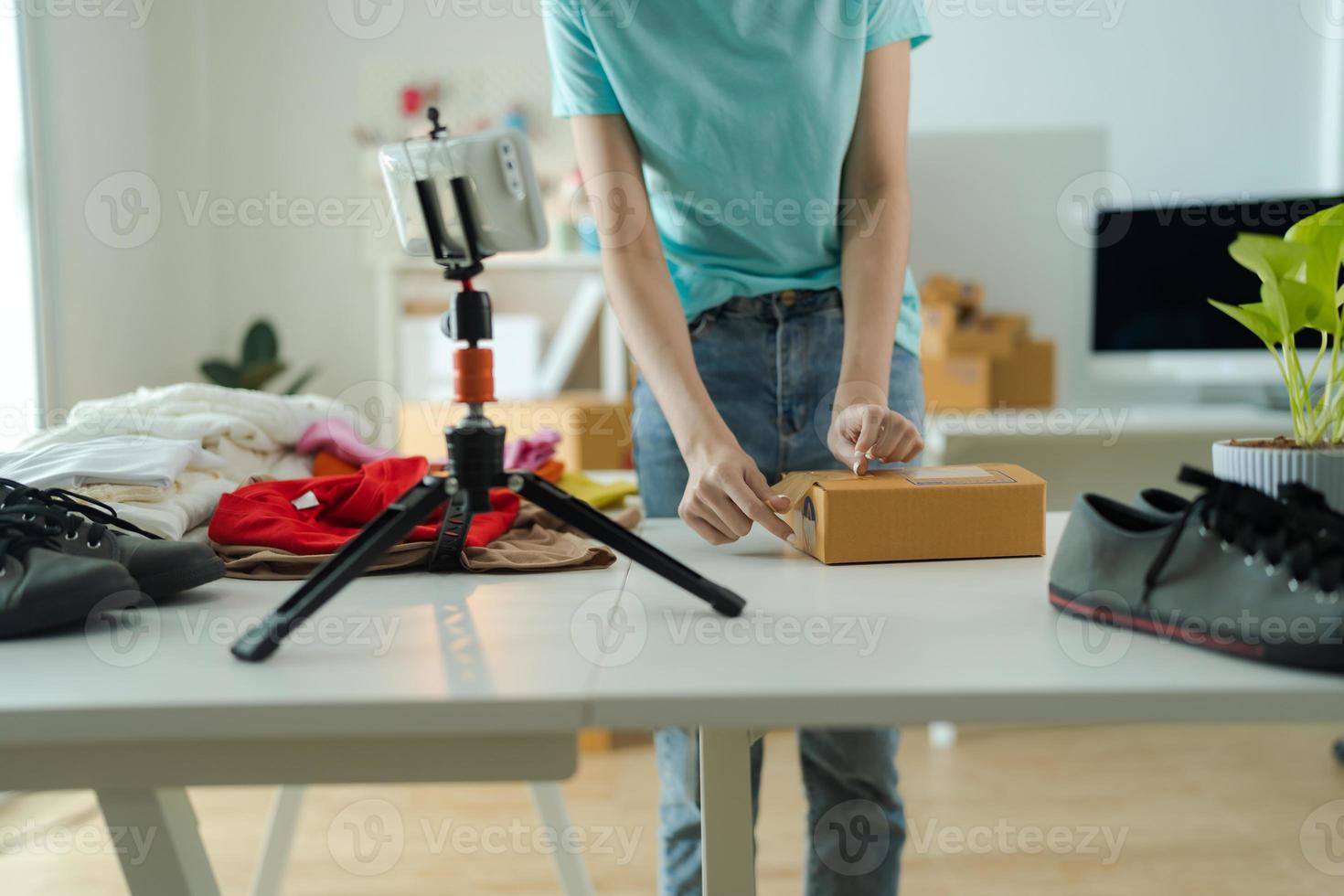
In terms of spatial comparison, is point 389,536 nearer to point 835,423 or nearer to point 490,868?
point 835,423

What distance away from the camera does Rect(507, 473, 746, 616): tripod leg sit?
2.34 ft

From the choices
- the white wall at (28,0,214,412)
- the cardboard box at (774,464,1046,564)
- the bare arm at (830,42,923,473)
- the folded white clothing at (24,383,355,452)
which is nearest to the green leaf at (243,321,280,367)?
the white wall at (28,0,214,412)

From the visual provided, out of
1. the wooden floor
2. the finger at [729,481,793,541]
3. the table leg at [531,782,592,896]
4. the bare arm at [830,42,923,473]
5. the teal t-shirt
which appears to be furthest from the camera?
the wooden floor

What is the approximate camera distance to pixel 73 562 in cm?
69

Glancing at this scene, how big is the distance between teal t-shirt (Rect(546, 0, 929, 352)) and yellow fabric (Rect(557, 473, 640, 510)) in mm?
223

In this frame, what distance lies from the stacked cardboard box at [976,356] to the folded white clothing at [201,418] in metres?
1.83

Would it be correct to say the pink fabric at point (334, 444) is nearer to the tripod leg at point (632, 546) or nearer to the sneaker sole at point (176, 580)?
the sneaker sole at point (176, 580)

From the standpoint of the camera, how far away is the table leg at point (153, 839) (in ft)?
2.00

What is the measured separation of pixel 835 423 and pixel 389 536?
17.6 inches

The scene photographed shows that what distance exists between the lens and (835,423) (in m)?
0.97

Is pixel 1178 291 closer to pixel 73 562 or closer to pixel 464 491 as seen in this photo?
pixel 464 491

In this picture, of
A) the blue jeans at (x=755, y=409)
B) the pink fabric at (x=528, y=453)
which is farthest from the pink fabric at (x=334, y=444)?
the blue jeans at (x=755, y=409)

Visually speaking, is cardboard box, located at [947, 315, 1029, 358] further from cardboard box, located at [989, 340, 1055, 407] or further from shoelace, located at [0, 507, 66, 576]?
shoelace, located at [0, 507, 66, 576]

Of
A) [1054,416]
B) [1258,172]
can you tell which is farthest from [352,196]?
[1258,172]
